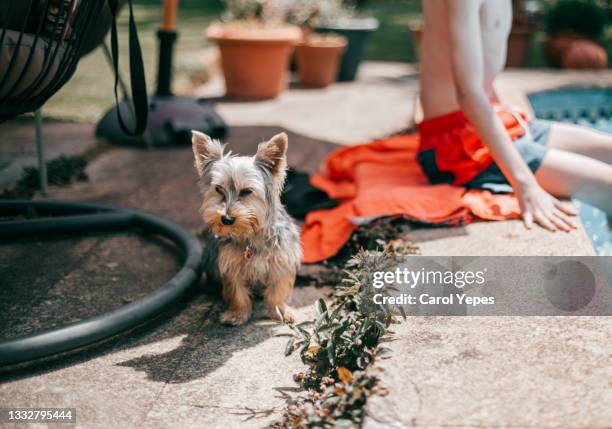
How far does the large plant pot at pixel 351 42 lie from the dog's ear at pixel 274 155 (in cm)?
578

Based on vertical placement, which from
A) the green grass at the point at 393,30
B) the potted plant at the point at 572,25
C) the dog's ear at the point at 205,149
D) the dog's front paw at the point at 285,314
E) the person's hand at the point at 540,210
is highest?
the potted plant at the point at 572,25

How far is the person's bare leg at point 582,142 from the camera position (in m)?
3.93

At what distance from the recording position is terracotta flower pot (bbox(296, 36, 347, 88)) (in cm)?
773

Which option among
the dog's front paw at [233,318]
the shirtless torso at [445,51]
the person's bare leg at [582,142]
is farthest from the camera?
the person's bare leg at [582,142]

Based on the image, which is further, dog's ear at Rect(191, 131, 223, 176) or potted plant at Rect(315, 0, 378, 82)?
potted plant at Rect(315, 0, 378, 82)

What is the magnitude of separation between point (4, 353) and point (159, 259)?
123 centimetres

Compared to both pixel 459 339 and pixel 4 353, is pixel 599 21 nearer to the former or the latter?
pixel 459 339

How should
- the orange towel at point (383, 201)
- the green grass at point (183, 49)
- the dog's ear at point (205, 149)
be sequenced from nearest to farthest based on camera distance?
the dog's ear at point (205, 149)
the orange towel at point (383, 201)
the green grass at point (183, 49)

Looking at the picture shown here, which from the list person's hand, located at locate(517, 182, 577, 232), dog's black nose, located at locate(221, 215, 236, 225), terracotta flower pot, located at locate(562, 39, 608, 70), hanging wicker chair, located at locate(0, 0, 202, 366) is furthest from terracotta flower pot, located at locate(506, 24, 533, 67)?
dog's black nose, located at locate(221, 215, 236, 225)

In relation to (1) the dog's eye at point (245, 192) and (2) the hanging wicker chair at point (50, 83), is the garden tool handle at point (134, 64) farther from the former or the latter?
(1) the dog's eye at point (245, 192)

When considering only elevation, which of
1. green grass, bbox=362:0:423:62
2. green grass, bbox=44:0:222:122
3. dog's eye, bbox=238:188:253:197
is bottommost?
green grass, bbox=44:0:222:122

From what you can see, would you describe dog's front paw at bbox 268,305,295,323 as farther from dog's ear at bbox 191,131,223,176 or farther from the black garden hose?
dog's ear at bbox 191,131,223,176

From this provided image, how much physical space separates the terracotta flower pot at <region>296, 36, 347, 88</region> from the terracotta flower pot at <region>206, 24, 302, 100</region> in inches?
19.1

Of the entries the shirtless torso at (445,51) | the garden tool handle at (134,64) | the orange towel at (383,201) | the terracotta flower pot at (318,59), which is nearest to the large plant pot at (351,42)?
the terracotta flower pot at (318,59)
